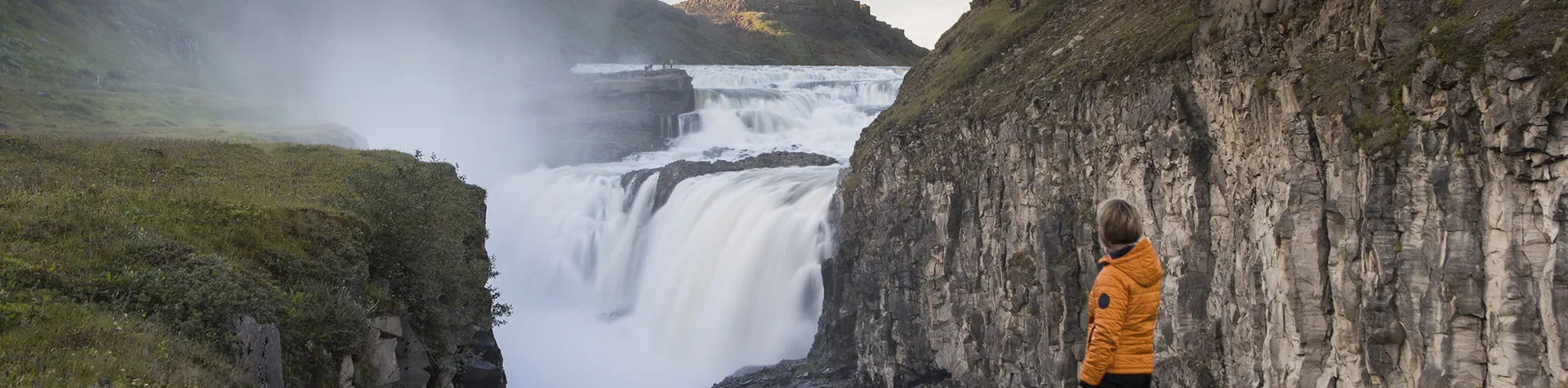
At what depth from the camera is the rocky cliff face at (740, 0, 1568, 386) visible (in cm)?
1117

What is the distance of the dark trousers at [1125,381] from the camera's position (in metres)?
6.34

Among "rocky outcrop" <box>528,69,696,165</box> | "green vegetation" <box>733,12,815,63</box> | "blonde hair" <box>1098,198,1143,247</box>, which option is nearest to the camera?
"blonde hair" <box>1098,198,1143,247</box>

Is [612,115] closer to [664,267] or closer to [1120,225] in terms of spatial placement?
[664,267]

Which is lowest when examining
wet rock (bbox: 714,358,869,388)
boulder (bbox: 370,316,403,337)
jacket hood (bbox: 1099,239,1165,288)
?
wet rock (bbox: 714,358,869,388)

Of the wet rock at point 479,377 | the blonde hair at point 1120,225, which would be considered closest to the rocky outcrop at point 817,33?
the wet rock at point 479,377

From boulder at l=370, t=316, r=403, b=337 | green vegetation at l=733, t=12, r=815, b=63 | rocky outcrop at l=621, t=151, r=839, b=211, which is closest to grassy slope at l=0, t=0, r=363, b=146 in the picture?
rocky outcrop at l=621, t=151, r=839, b=211

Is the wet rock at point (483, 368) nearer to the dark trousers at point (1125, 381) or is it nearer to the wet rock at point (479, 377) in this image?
the wet rock at point (479, 377)

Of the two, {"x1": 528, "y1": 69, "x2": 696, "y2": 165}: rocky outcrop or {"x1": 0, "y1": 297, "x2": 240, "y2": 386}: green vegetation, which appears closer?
{"x1": 0, "y1": 297, "x2": 240, "y2": 386}: green vegetation

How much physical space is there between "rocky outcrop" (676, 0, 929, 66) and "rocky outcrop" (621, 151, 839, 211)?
335 feet

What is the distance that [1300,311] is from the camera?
1366 centimetres

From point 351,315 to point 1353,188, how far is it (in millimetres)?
14286

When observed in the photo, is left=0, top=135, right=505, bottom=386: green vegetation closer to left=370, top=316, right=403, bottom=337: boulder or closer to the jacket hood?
left=370, top=316, right=403, bottom=337: boulder

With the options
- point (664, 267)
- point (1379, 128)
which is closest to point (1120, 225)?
point (1379, 128)

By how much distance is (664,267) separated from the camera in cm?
3888
